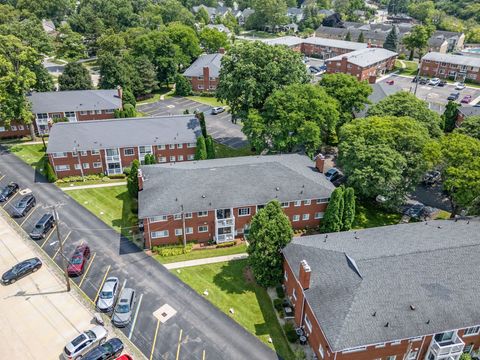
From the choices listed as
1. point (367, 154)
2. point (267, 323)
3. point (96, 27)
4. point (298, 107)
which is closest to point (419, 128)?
point (367, 154)

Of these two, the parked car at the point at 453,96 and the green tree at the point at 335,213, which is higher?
the parked car at the point at 453,96

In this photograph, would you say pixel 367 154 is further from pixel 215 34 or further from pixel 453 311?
pixel 215 34

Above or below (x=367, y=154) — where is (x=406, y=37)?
above

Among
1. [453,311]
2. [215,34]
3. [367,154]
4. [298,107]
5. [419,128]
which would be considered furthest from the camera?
[215,34]

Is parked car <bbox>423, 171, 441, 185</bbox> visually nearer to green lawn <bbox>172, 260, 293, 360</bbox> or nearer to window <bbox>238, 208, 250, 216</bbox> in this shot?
window <bbox>238, 208, 250, 216</bbox>

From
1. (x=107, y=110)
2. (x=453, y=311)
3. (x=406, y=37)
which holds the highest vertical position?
(x=406, y=37)

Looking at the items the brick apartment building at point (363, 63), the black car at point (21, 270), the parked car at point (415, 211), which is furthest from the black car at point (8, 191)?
the brick apartment building at point (363, 63)

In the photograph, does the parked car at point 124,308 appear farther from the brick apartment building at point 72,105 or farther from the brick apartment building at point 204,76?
the brick apartment building at point 204,76
